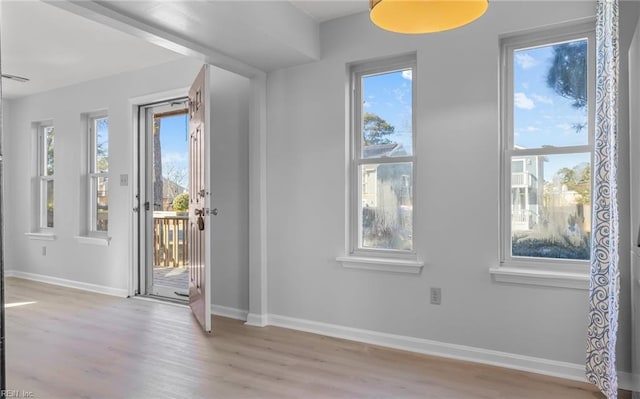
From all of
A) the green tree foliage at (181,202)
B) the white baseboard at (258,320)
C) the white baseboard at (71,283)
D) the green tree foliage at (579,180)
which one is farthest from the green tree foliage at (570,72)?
the white baseboard at (71,283)

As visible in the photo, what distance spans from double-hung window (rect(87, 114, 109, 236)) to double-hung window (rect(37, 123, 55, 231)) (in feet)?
3.13

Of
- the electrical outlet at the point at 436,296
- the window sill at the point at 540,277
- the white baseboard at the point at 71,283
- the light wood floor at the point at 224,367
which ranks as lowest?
the light wood floor at the point at 224,367

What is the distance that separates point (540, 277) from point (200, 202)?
2.65 meters

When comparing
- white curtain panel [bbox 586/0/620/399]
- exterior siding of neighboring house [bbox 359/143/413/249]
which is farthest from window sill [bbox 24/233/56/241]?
white curtain panel [bbox 586/0/620/399]

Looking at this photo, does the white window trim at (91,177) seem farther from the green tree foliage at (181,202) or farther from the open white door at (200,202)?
the open white door at (200,202)

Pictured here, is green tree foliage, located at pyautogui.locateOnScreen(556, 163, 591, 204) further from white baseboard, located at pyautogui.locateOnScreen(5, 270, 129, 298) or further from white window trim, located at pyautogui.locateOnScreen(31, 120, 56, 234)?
white window trim, located at pyautogui.locateOnScreen(31, 120, 56, 234)

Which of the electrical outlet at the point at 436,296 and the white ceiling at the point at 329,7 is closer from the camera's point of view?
the electrical outlet at the point at 436,296

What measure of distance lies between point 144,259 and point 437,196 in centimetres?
353

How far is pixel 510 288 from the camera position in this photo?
2844mm

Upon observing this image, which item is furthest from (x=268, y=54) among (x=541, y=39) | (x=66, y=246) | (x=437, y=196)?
(x=66, y=246)

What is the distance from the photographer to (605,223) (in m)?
2.15

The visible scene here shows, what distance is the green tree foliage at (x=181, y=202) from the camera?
494cm

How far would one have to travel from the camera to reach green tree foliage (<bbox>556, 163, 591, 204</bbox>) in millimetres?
2727

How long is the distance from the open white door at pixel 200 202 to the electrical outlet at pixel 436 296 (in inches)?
69.5
